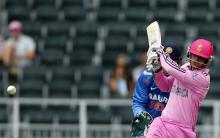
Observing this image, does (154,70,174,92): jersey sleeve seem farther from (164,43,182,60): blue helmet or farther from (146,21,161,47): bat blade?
(146,21,161,47): bat blade

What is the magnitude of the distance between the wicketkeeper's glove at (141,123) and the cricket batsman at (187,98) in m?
0.38

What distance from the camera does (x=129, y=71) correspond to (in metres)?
18.5

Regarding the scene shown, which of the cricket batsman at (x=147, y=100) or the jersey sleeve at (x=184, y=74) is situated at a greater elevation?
the jersey sleeve at (x=184, y=74)

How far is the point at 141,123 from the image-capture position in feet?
38.9

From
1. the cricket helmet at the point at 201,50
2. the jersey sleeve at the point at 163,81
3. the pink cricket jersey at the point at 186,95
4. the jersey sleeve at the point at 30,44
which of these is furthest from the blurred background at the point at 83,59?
the cricket helmet at the point at 201,50

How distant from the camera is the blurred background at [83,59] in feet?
56.8

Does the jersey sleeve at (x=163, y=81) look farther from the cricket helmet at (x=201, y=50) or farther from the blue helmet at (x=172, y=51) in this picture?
the cricket helmet at (x=201, y=50)

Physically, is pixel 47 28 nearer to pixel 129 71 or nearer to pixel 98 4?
pixel 98 4

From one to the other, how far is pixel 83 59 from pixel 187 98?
28.6 feet

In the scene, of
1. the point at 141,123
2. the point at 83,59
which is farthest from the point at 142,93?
the point at 83,59

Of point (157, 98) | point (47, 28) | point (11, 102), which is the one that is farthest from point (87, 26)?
point (157, 98)

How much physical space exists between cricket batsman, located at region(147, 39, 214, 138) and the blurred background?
5.77 meters

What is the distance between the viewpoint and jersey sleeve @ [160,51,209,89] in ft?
36.4

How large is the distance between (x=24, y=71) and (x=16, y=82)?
0.31 m
